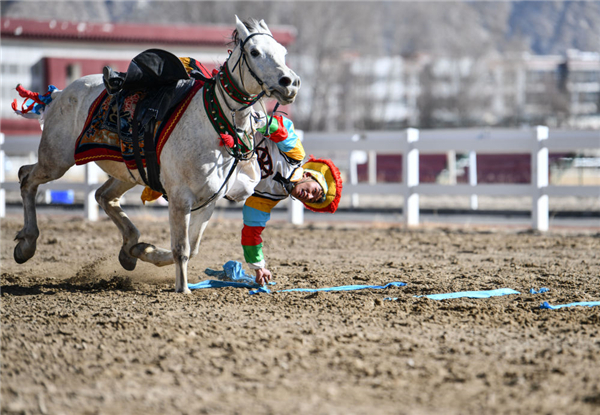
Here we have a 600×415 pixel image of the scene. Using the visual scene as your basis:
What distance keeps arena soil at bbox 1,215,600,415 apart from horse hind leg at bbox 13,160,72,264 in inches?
12.0

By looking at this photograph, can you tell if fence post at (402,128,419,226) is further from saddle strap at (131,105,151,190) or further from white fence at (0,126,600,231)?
saddle strap at (131,105,151,190)

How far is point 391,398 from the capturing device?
3.08 metres

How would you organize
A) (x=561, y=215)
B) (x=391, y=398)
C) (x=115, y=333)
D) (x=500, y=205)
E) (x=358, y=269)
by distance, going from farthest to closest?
(x=500, y=205) → (x=561, y=215) → (x=358, y=269) → (x=115, y=333) → (x=391, y=398)

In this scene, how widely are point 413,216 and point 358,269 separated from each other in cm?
448

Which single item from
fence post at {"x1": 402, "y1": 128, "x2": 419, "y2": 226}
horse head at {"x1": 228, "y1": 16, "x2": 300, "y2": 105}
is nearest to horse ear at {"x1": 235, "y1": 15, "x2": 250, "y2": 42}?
horse head at {"x1": 228, "y1": 16, "x2": 300, "y2": 105}

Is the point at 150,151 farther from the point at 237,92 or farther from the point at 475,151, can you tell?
the point at 475,151

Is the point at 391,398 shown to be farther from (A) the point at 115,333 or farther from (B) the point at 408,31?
(B) the point at 408,31

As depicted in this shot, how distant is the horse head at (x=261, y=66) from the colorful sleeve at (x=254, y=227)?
993 mm

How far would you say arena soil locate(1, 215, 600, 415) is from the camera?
3.07 meters

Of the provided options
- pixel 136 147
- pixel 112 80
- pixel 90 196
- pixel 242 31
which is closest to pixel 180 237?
pixel 136 147

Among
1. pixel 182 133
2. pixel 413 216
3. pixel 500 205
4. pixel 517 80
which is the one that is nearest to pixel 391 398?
pixel 182 133

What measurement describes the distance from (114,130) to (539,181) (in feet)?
23.0

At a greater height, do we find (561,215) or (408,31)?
(408,31)

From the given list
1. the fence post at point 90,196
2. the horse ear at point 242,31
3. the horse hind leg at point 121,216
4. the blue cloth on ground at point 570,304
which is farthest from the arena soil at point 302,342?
the fence post at point 90,196
